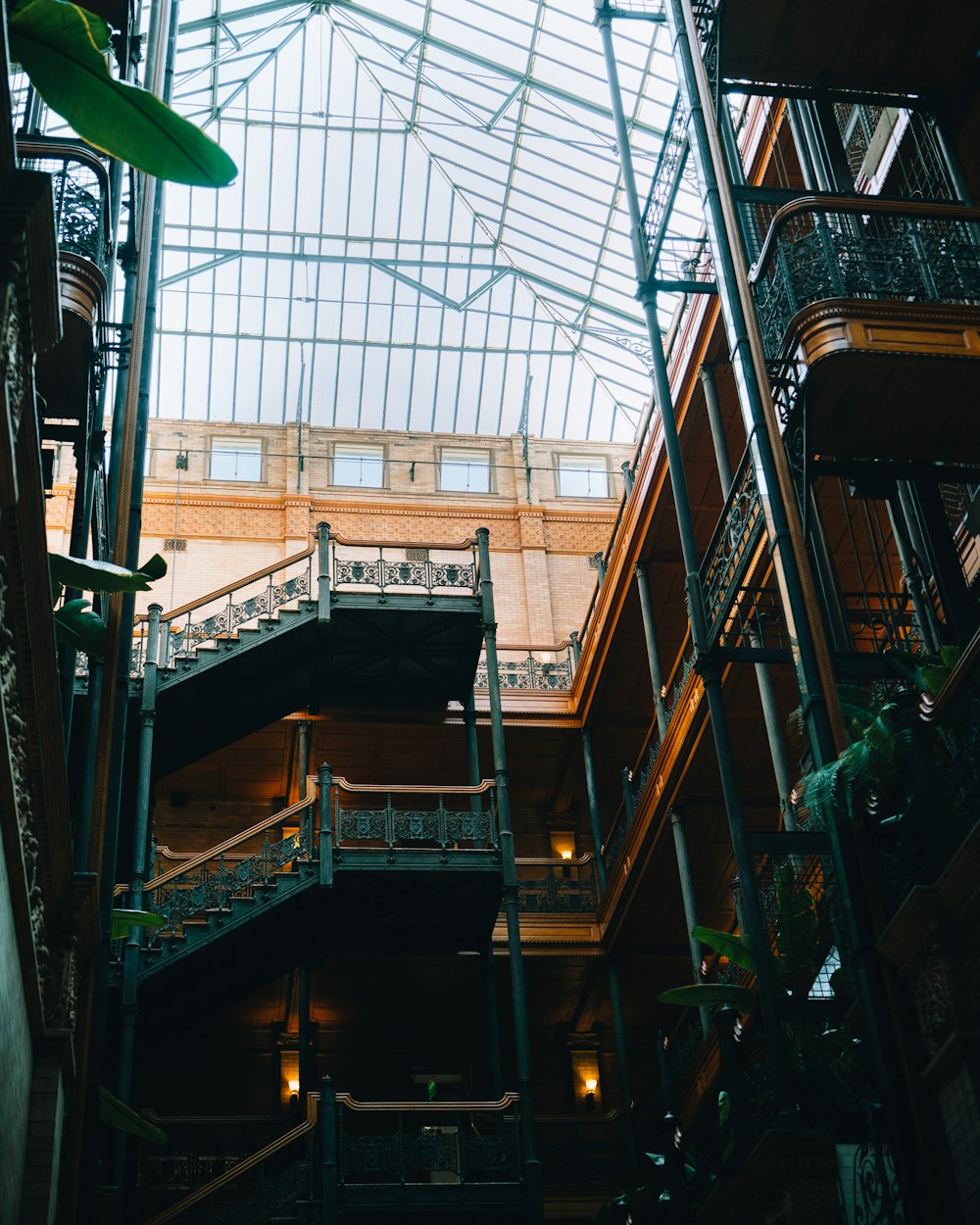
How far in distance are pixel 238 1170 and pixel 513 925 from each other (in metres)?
4.67

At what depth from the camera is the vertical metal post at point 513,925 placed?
15375 mm

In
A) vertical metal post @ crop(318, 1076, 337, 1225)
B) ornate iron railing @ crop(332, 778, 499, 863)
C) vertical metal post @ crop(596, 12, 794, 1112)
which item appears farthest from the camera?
ornate iron railing @ crop(332, 778, 499, 863)

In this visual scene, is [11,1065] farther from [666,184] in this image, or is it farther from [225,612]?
[225,612]

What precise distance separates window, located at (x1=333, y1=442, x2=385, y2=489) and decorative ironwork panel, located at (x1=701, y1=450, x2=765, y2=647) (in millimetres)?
17235

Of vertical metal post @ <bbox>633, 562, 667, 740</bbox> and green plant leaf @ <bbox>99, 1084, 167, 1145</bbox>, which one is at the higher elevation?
vertical metal post @ <bbox>633, 562, 667, 740</bbox>

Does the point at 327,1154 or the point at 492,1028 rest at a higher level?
the point at 492,1028

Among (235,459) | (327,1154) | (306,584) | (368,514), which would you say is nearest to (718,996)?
(327,1154)

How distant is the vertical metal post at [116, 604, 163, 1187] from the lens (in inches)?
590

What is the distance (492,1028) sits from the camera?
57.9 feet

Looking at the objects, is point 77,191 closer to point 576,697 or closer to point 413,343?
point 576,697

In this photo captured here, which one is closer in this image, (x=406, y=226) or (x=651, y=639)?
(x=651, y=639)

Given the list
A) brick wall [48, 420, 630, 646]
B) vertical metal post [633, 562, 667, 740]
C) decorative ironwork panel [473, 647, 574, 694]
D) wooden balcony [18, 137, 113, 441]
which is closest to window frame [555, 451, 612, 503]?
brick wall [48, 420, 630, 646]

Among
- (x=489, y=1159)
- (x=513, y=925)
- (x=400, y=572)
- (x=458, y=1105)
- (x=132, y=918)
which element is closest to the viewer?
(x=132, y=918)

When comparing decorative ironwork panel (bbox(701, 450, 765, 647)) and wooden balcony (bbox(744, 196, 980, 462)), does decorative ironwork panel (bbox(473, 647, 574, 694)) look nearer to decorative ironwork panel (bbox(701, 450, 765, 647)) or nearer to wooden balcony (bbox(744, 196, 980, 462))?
decorative ironwork panel (bbox(701, 450, 765, 647))
